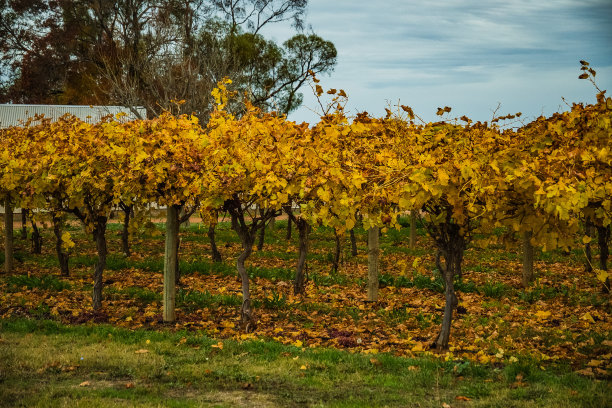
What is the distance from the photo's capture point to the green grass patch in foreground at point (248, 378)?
5.31 m

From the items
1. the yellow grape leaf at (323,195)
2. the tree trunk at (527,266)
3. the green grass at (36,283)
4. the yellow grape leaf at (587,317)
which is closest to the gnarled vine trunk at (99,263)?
the green grass at (36,283)

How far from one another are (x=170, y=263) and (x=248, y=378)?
338 cm

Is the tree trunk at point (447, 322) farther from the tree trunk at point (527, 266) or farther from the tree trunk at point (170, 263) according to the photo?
the tree trunk at point (527, 266)

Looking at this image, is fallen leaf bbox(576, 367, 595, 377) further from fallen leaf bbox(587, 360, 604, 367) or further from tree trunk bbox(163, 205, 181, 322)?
tree trunk bbox(163, 205, 181, 322)

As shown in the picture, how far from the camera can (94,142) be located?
29.3 feet

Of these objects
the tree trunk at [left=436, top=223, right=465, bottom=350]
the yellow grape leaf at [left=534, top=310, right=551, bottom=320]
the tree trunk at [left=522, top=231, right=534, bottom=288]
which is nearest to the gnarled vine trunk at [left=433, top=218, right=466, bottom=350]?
the tree trunk at [left=436, top=223, right=465, bottom=350]

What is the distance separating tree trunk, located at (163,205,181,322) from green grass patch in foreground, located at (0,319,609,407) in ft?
4.40

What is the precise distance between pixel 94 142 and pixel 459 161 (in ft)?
18.9

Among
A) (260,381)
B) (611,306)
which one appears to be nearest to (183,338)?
(260,381)

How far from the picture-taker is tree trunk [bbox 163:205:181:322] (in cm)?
866

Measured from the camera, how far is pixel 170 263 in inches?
347

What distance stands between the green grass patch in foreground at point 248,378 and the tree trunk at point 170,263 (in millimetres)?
1341

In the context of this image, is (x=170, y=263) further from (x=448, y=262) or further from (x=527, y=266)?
(x=527, y=266)

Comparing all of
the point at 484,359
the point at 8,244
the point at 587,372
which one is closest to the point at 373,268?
the point at 484,359
